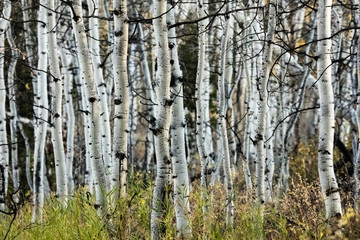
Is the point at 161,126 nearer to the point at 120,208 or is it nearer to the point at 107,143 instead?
the point at 120,208

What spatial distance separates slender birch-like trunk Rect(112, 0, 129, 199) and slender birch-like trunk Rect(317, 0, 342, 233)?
2108 mm

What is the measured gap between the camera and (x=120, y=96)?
5125 mm

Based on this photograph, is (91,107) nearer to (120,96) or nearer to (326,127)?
(120,96)

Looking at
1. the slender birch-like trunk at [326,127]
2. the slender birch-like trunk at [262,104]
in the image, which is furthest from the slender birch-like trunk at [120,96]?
the slender birch-like trunk at [326,127]

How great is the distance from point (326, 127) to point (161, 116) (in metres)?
1.74

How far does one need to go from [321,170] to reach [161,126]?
1733mm

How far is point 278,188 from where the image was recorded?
856cm

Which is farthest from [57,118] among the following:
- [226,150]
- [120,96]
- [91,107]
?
[226,150]

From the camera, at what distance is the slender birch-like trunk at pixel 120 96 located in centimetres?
509

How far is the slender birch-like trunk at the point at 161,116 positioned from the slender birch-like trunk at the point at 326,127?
1598mm

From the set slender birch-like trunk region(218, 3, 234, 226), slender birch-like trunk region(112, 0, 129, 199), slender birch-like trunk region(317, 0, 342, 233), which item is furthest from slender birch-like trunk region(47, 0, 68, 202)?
slender birch-like trunk region(317, 0, 342, 233)

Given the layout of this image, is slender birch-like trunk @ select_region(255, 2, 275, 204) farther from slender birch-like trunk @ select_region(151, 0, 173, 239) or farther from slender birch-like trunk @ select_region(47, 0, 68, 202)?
slender birch-like trunk @ select_region(47, 0, 68, 202)

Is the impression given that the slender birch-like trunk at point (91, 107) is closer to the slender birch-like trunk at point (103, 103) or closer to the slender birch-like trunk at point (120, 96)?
the slender birch-like trunk at point (120, 96)

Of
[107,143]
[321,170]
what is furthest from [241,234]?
[107,143]
